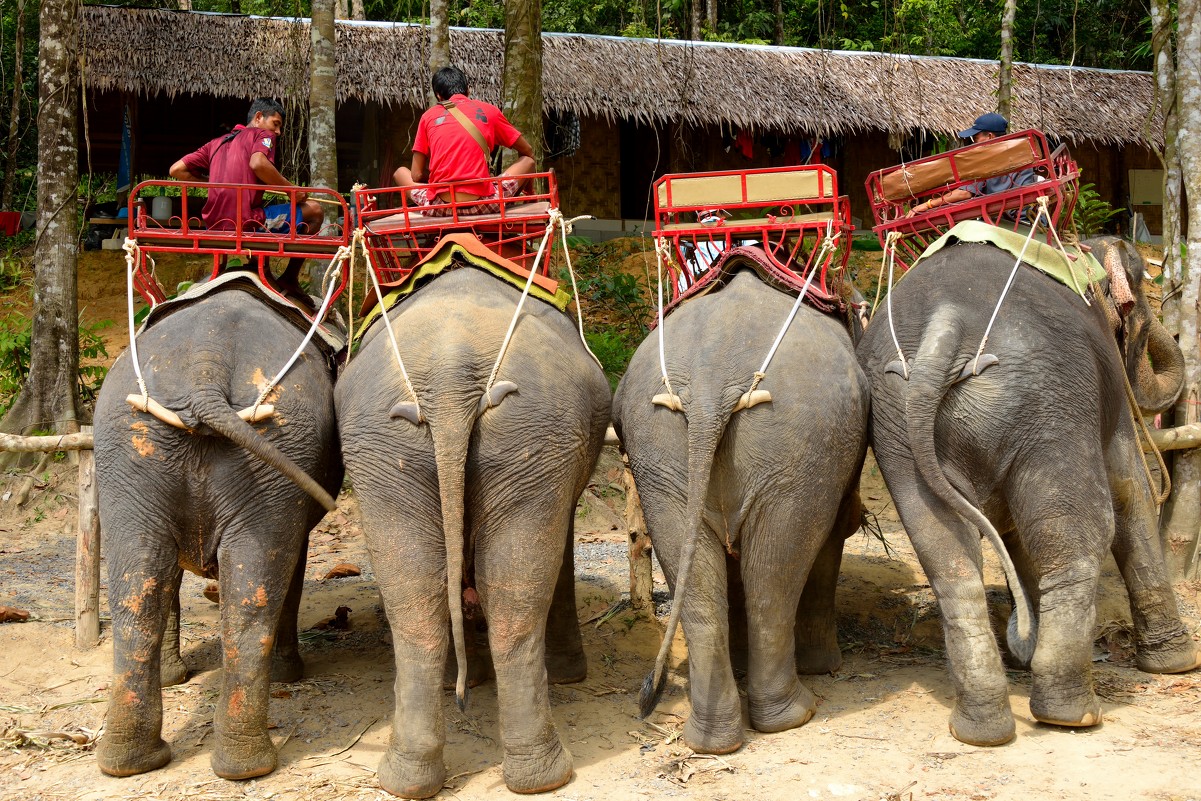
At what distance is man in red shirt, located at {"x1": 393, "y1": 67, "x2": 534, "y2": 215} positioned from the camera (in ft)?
18.6

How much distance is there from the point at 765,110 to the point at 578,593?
393 inches

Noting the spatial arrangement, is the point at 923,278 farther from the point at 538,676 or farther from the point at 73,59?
the point at 73,59

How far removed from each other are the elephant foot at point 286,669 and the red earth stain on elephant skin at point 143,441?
1.59 m

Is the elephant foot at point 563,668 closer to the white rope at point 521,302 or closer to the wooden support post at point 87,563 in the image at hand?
the white rope at point 521,302

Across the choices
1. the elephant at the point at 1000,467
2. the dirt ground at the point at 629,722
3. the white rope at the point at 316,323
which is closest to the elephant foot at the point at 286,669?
the dirt ground at the point at 629,722

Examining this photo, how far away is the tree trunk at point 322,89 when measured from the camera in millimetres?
9469

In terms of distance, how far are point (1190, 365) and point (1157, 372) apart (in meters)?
0.45

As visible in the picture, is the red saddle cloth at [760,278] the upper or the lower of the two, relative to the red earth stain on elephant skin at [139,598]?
upper

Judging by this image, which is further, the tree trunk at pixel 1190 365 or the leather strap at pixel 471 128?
the tree trunk at pixel 1190 365


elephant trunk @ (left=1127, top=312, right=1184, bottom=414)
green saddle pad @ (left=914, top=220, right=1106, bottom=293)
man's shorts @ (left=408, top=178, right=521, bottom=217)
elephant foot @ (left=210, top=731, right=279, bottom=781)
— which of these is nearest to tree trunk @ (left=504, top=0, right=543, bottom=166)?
man's shorts @ (left=408, top=178, right=521, bottom=217)

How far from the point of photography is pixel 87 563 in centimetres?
577

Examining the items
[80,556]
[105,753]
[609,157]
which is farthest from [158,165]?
[105,753]

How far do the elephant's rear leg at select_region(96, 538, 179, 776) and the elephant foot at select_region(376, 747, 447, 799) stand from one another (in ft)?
3.28

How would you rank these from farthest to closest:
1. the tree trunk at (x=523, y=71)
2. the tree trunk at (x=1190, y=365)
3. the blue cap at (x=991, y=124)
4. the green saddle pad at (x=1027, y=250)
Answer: the tree trunk at (x=523, y=71) < the tree trunk at (x=1190, y=365) < the blue cap at (x=991, y=124) < the green saddle pad at (x=1027, y=250)
